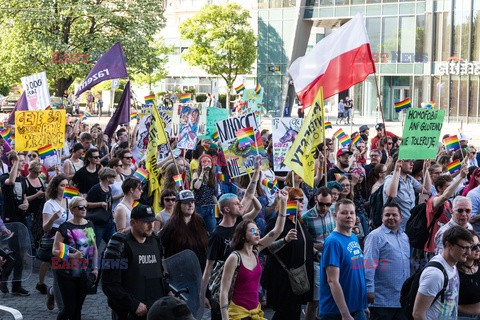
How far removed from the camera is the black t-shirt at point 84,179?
12031mm

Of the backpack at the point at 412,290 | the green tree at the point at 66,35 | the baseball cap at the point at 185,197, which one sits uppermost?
the green tree at the point at 66,35

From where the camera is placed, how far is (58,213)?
30.9ft

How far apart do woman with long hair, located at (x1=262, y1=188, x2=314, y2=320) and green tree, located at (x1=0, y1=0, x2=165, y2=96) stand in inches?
1265

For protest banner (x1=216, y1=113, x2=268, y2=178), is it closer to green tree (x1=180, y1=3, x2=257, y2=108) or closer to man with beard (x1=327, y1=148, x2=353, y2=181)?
man with beard (x1=327, y1=148, x2=353, y2=181)

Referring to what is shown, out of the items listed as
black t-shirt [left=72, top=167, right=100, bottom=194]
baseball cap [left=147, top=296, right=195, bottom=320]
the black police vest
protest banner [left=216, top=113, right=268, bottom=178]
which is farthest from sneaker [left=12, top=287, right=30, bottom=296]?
baseball cap [left=147, top=296, right=195, bottom=320]

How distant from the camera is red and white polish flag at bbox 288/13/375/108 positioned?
12.6 metres

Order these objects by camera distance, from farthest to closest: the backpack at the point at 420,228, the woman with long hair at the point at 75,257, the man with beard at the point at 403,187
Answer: the man with beard at the point at 403,187 → the backpack at the point at 420,228 → the woman with long hair at the point at 75,257

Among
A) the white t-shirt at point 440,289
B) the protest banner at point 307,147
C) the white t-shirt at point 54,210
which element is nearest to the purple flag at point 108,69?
the white t-shirt at point 54,210

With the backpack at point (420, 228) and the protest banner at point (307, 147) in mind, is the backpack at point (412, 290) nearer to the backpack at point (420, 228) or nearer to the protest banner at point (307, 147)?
the backpack at point (420, 228)

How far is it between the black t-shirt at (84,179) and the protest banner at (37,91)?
456 centimetres

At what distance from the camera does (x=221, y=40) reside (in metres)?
60.5

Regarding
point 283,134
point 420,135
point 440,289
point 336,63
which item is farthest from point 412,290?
point 336,63

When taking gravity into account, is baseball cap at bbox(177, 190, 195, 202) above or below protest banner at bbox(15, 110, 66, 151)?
below

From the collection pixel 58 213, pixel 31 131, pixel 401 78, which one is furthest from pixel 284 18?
pixel 58 213
